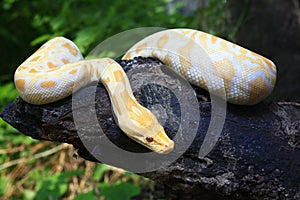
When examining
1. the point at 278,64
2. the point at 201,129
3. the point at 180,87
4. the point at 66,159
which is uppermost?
the point at 180,87

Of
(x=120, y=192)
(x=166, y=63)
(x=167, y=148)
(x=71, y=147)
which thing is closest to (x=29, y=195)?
(x=71, y=147)

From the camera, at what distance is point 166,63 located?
2.58m

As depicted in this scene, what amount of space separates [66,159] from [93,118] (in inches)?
107

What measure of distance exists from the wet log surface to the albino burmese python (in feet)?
0.25

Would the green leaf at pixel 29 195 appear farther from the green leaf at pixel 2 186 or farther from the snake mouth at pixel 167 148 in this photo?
the snake mouth at pixel 167 148

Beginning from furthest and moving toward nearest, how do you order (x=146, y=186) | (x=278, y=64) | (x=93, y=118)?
(x=278, y=64) < (x=146, y=186) < (x=93, y=118)

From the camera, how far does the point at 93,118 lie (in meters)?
2.21

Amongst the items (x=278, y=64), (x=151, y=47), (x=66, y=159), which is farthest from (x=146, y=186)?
(x=278, y=64)

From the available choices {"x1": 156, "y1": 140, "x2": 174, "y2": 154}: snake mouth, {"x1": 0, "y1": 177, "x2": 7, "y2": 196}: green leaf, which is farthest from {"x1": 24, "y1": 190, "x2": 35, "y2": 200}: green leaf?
{"x1": 156, "y1": 140, "x2": 174, "y2": 154}: snake mouth

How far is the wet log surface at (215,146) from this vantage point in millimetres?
2230

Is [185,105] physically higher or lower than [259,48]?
higher

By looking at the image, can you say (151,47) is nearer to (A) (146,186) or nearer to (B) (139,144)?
(B) (139,144)

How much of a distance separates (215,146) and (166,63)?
0.69 metres

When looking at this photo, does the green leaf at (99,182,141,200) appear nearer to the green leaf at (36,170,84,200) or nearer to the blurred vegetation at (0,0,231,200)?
the green leaf at (36,170,84,200)
